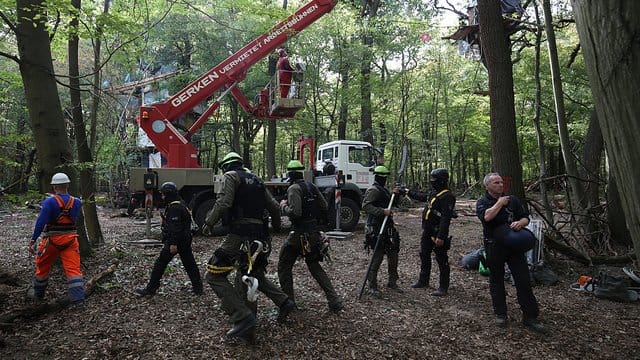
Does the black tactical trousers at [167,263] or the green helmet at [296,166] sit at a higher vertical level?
the green helmet at [296,166]

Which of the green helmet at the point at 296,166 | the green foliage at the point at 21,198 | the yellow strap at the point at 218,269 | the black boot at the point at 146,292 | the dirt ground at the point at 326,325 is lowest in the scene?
the dirt ground at the point at 326,325

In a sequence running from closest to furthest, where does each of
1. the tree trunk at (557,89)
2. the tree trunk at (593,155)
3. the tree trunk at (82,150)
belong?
1. the tree trunk at (557,89)
2. the tree trunk at (82,150)
3. the tree trunk at (593,155)

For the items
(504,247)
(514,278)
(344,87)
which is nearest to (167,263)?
(504,247)

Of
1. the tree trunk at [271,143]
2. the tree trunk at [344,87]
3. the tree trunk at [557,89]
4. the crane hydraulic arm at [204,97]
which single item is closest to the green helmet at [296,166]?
the tree trunk at [557,89]

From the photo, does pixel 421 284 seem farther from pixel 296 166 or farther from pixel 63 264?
pixel 63 264

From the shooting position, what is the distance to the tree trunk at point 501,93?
6730mm

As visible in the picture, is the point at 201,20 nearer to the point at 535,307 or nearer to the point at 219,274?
the point at 219,274

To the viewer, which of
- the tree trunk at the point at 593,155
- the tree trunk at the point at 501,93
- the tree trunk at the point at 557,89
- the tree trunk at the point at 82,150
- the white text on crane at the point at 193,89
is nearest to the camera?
the tree trunk at the point at 557,89

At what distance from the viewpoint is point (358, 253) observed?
26.6 ft

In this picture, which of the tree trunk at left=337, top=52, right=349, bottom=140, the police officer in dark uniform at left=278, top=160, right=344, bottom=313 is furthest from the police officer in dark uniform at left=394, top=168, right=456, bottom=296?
the tree trunk at left=337, top=52, right=349, bottom=140

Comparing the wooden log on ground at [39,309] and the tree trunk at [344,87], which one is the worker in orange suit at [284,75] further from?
the tree trunk at [344,87]

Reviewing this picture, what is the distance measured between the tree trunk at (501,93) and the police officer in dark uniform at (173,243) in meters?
5.25

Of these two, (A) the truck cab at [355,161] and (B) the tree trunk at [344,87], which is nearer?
(A) the truck cab at [355,161]

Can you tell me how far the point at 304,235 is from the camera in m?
4.66
